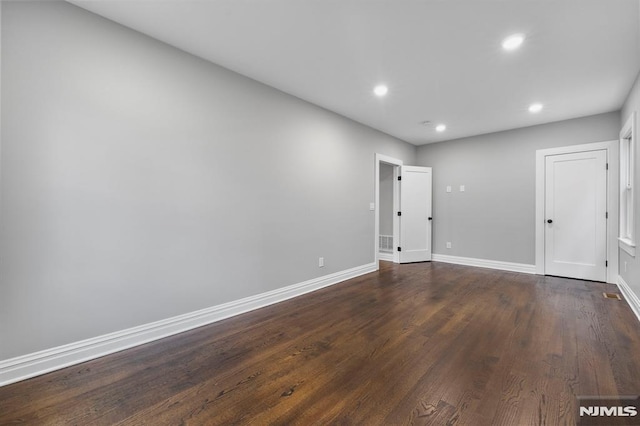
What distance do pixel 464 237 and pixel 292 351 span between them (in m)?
4.60

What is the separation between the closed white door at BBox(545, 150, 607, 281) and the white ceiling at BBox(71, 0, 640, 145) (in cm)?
96

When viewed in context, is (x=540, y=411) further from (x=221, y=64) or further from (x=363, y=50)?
(x=221, y=64)

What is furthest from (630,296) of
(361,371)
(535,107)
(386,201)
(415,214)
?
(386,201)

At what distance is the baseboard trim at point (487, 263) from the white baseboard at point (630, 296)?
3.46 feet

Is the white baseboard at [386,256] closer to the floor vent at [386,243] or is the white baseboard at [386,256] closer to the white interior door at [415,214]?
the floor vent at [386,243]

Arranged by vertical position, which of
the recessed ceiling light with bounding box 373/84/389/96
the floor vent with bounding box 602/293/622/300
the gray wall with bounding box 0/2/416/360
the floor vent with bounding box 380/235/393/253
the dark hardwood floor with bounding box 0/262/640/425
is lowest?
the dark hardwood floor with bounding box 0/262/640/425

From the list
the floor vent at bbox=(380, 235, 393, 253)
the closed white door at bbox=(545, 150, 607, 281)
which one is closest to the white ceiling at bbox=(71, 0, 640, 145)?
the closed white door at bbox=(545, 150, 607, 281)

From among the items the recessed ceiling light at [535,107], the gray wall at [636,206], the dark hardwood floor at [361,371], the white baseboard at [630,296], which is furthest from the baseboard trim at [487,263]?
the recessed ceiling light at [535,107]

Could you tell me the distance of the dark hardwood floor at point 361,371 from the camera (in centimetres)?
151

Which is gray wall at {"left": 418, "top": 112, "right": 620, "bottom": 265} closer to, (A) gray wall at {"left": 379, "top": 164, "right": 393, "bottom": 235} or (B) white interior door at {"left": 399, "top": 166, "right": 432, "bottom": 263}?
(B) white interior door at {"left": 399, "top": 166, "right": 432, "bottom": 263}

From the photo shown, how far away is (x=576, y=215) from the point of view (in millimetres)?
4348

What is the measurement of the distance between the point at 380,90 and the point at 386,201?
340 cm

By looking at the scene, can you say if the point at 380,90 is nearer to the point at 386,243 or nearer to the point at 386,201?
the point at 386,201

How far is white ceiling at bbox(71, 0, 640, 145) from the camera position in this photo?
2.02 m
